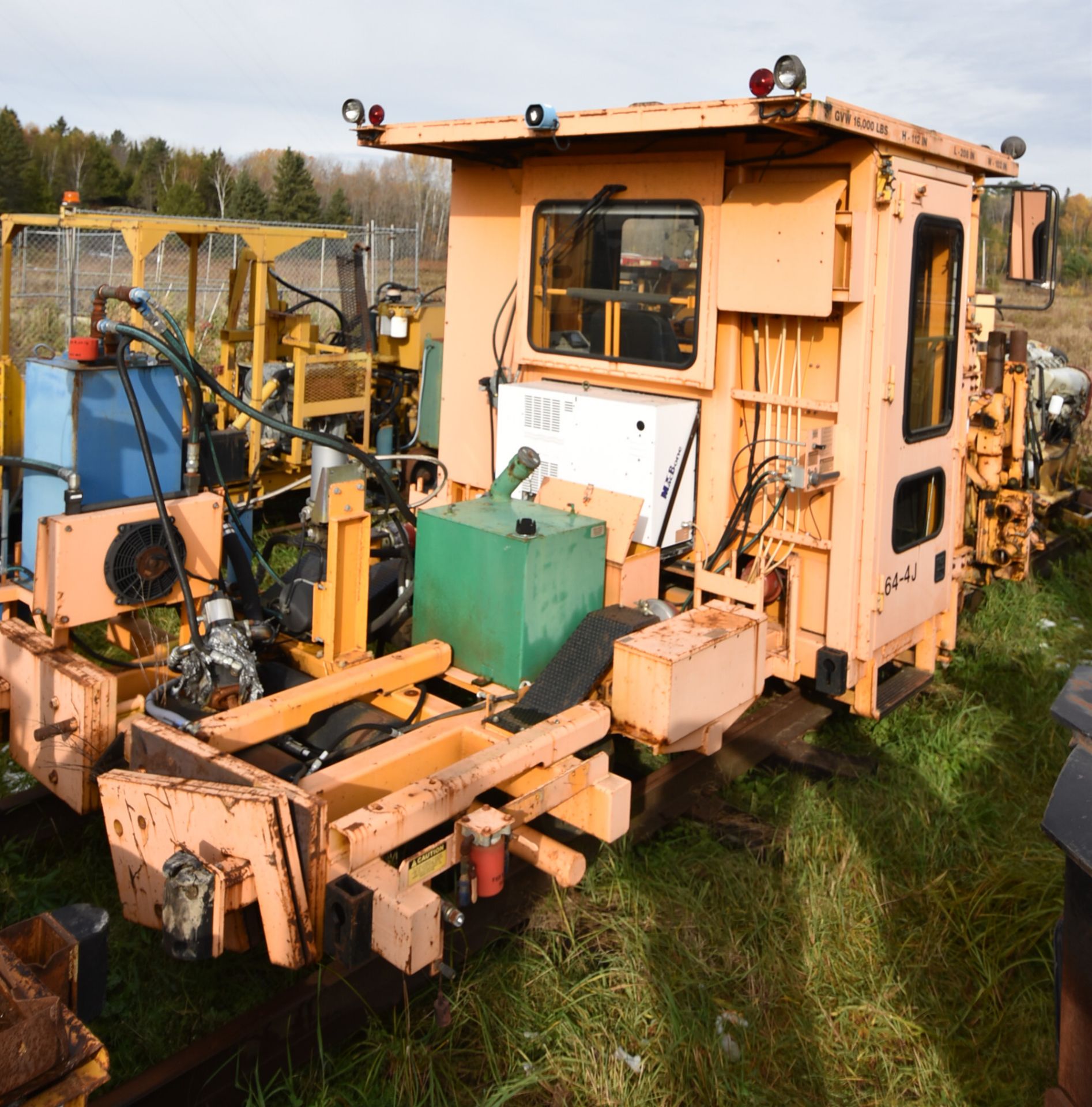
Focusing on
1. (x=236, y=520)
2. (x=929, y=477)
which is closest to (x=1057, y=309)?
(x=929, y=477)

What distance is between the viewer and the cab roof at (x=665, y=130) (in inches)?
150

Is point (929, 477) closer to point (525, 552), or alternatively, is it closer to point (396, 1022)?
point (525, 552)

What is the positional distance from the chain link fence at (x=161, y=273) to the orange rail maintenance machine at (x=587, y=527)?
515cm

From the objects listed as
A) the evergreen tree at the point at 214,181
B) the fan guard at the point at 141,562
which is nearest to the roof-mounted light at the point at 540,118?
the fan guard at the point at 141,562

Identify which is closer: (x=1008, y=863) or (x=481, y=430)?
(x=1008, y=863)

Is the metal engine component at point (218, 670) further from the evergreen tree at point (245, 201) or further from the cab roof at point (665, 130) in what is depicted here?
the evergreen tree at point (245, 201)

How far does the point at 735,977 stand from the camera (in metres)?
3.44

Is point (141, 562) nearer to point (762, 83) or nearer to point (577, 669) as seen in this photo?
point (577, 669)

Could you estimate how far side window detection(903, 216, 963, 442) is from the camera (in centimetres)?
457

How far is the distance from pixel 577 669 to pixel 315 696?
34.4 inches

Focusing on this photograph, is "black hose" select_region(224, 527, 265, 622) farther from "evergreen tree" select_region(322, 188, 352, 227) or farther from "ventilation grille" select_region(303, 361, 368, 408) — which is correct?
"evergreen tree" select_region(322, 188, 352, 227)

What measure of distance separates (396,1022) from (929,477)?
3214 mm

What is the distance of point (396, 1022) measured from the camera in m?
3.11

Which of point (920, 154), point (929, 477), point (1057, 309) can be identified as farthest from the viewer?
point (1057, 309)
